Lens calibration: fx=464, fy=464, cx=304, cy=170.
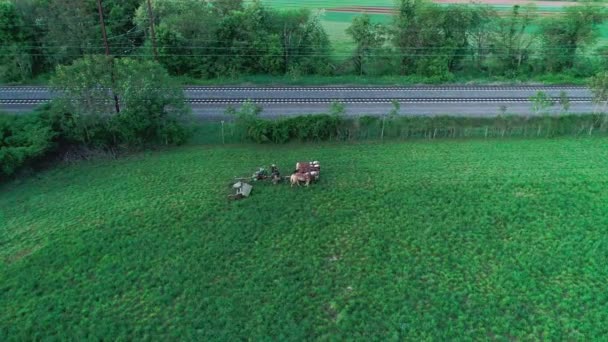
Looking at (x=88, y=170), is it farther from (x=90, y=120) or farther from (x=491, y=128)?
(x=491, y=128)

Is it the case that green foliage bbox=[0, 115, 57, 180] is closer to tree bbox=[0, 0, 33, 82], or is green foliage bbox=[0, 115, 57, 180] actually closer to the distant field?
tree bbox=[0, 0, 33, 82]

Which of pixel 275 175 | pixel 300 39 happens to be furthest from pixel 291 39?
pixel 275 175

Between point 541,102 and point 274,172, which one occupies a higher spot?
point 541,102

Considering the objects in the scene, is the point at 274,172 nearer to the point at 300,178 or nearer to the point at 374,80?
the point at 300,178

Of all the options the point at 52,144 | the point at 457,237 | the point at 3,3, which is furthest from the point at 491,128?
the point at 3,3

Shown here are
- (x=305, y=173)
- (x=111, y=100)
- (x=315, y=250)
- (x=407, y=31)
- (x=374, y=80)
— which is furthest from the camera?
(x=407, y=31)

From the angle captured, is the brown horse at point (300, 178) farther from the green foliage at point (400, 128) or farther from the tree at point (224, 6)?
the tree at point (224, 6)

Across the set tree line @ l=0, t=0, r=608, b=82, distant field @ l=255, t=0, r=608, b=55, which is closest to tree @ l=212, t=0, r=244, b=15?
tree line @ l=0, t=0, r=608, b=82
